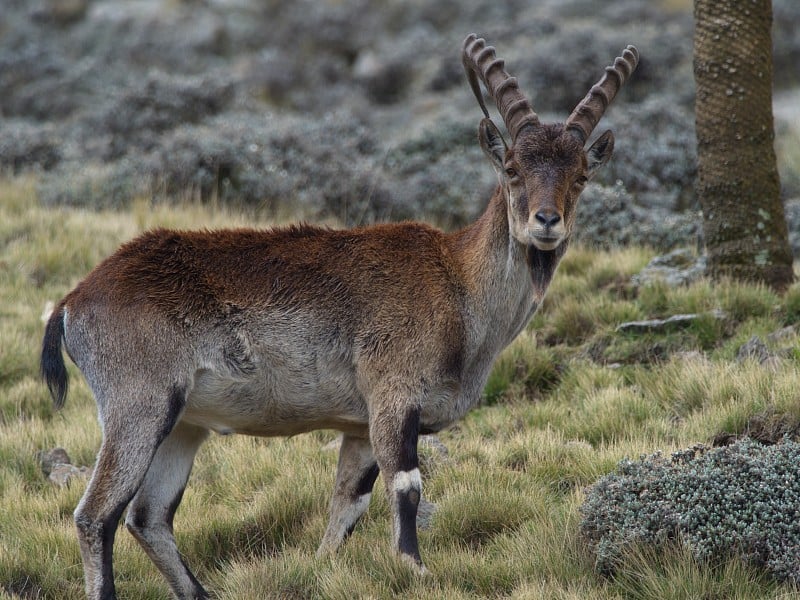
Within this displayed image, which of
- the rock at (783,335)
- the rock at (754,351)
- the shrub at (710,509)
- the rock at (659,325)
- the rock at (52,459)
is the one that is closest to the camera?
the shrub at (710,509)

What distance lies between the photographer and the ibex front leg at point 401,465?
5332 mm

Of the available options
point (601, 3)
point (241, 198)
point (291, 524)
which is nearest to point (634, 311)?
point (291, 524)

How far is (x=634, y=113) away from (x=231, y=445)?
33.8 ft

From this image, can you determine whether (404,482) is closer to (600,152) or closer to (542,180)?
(542,180)

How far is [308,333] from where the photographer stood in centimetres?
556

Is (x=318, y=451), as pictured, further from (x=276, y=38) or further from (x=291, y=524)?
(x=276, y=38)

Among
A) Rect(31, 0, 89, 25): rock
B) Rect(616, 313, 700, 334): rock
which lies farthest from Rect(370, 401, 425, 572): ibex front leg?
Rect(31, 0, 89, 25): rock

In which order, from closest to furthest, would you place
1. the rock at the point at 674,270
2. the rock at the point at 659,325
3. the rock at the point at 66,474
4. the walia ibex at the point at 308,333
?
1. the walia ibex at the point at 308,333
2. the rock at the point at 66,474
3. the rock at the point at 659,325
4. the rock at the point at 674,270

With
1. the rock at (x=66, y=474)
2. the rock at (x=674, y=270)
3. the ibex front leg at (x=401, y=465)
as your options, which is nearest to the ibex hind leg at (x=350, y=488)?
the ibex front leg at (x=401, y=465)

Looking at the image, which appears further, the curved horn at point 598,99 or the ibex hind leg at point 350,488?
the ibex hind leg at point 350,488

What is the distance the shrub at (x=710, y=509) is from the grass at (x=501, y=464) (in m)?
0.10

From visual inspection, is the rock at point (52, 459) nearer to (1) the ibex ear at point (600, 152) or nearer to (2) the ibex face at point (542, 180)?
(2) the ibex face at point (542, 180)

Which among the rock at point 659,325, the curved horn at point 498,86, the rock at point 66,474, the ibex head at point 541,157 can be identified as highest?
the curved horn at point 498,86

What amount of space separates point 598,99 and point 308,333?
7.18 feet
